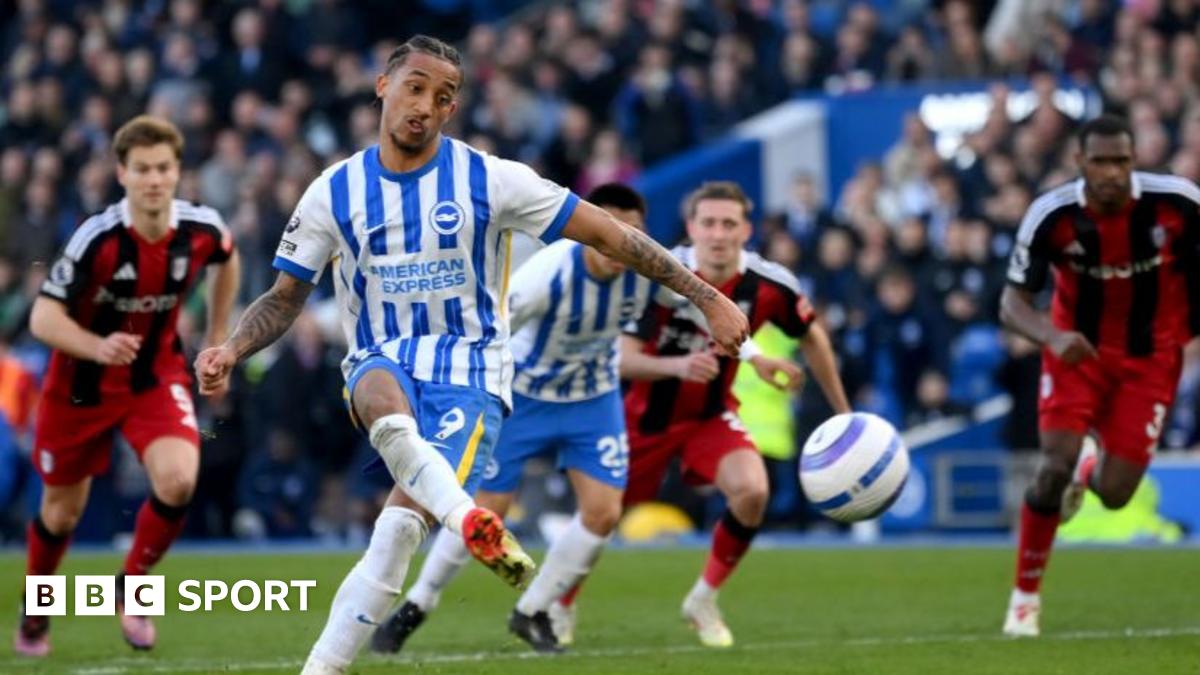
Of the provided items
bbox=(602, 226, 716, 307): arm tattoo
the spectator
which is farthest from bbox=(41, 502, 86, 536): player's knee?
the spectator

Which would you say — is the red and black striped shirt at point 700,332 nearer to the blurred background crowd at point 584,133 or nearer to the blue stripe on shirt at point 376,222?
the blue stripe on shirt at point 376,222

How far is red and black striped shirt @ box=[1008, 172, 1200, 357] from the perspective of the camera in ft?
38.1

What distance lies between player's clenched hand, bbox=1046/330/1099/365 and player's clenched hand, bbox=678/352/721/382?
5.05 feet

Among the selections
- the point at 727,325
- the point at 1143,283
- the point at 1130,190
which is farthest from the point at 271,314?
the point at 1143,283

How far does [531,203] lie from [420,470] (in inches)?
43.1

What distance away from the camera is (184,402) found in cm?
1189

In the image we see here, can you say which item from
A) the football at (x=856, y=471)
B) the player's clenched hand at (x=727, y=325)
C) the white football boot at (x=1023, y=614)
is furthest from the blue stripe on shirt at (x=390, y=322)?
the white football boot at (x=1023, y=614)

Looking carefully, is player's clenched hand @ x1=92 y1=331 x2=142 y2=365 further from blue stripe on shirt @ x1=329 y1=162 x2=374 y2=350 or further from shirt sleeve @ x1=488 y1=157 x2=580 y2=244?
shirt sleeve @ x1=488 y1=157 x2=580 y2=244

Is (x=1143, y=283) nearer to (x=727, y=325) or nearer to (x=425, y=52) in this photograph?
(x=727, y=325)

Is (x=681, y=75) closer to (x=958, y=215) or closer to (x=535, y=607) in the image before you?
(x=958, y=215)

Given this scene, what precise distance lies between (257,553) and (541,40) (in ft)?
26.7

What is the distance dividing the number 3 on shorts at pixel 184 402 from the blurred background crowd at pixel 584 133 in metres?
8.34

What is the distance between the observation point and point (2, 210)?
2369 centimetres

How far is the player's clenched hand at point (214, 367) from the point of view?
8.41 m
